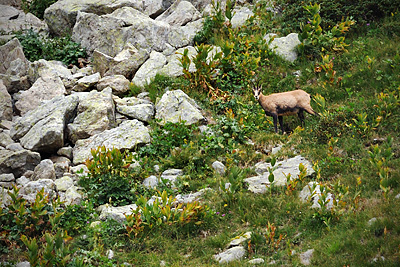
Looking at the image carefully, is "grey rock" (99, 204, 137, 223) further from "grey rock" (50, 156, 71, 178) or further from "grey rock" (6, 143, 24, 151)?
"grey rock" (6, 143, 24, 151)

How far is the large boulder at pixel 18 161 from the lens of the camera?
10.1 m

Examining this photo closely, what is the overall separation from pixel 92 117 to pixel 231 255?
6.25 m

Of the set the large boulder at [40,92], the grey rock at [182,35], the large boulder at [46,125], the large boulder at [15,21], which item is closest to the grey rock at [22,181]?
the large boulder at [46,125]

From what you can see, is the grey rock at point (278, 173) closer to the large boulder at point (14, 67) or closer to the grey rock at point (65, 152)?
the grey rock at point (65, 152)

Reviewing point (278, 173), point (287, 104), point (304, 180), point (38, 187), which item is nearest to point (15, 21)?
point (38, 187)

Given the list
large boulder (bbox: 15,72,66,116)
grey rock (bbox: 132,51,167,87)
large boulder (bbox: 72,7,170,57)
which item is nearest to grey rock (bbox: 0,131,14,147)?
large boulder (bbox: 15,72,66,116)

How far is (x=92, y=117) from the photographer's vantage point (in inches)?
461

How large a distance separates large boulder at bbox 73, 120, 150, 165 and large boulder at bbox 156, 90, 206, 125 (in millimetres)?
805

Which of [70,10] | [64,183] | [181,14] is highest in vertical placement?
[70,10]

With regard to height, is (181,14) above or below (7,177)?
above

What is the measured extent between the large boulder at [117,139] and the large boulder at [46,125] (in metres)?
0.64

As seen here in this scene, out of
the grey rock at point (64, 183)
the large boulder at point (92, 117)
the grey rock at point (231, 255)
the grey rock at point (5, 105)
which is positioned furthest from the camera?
the grey rock at point (5, 105)

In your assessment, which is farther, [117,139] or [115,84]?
[115,84]

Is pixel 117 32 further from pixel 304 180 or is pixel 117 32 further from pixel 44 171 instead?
pixel 304 180
